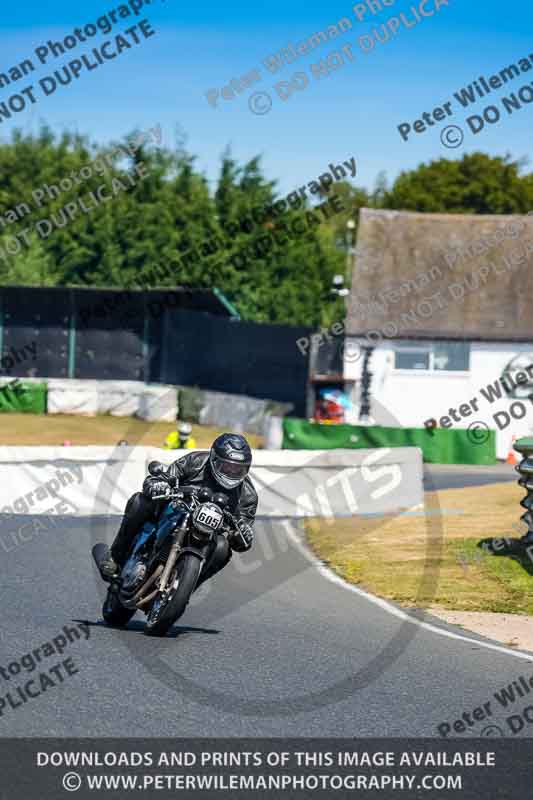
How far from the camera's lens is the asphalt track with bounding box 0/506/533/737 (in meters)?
7.27

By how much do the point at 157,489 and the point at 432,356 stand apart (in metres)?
33.2

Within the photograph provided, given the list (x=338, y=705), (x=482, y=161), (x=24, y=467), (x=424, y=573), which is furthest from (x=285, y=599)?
(x=482, y=161)

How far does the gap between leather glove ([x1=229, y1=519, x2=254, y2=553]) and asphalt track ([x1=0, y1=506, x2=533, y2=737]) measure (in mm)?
761

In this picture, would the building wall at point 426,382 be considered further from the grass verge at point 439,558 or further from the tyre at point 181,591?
the tyre at point 181,591

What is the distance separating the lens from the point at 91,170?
61844 millimetres

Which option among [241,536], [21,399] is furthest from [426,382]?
[241,536]

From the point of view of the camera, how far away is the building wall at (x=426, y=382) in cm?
4175

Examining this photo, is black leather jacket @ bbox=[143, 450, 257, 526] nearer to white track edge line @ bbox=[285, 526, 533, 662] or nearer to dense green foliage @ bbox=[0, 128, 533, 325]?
white track edge line @ bbox=[285, 526, 533, 662]

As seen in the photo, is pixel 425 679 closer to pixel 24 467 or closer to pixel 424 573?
pixel 424 573

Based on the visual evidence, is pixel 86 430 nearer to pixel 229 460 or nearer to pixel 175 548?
pixel 229 460

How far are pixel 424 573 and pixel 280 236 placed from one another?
148 ft

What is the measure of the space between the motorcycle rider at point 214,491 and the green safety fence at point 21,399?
32.2 meters

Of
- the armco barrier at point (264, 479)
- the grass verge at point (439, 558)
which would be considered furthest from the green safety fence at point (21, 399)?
the armco barrier at point (264, 479)

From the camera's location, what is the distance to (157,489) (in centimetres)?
966
